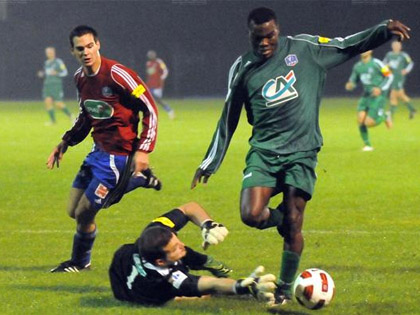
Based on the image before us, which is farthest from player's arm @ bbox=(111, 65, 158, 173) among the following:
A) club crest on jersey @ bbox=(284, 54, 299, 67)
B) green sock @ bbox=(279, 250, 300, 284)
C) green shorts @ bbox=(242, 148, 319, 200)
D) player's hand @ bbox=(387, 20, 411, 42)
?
player's hand @ bbox=(387, 20, 411, 42)

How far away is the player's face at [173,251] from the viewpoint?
768 centimetres

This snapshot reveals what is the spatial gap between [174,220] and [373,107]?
13.8m

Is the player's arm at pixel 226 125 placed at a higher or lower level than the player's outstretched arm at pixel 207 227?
higher

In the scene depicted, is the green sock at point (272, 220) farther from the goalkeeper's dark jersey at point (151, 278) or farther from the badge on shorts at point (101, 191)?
the badge on shorts at point (101, 191)

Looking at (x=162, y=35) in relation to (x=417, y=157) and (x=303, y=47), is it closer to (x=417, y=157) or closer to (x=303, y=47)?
(x=417, y=157)

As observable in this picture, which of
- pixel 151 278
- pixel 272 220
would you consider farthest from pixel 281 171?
pixel 151 278

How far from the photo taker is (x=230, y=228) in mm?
12117

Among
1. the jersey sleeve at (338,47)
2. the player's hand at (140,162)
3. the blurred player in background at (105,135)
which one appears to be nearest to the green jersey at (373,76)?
the blurred player in background at (105,135)

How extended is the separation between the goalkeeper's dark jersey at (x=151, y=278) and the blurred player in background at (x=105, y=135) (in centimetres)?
101

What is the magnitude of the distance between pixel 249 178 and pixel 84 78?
199 centimetres

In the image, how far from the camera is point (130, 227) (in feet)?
39.9

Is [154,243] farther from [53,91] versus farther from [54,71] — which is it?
[54,71]

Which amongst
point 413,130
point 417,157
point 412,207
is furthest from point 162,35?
point 412,207

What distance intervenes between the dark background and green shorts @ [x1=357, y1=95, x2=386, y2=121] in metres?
22.7
